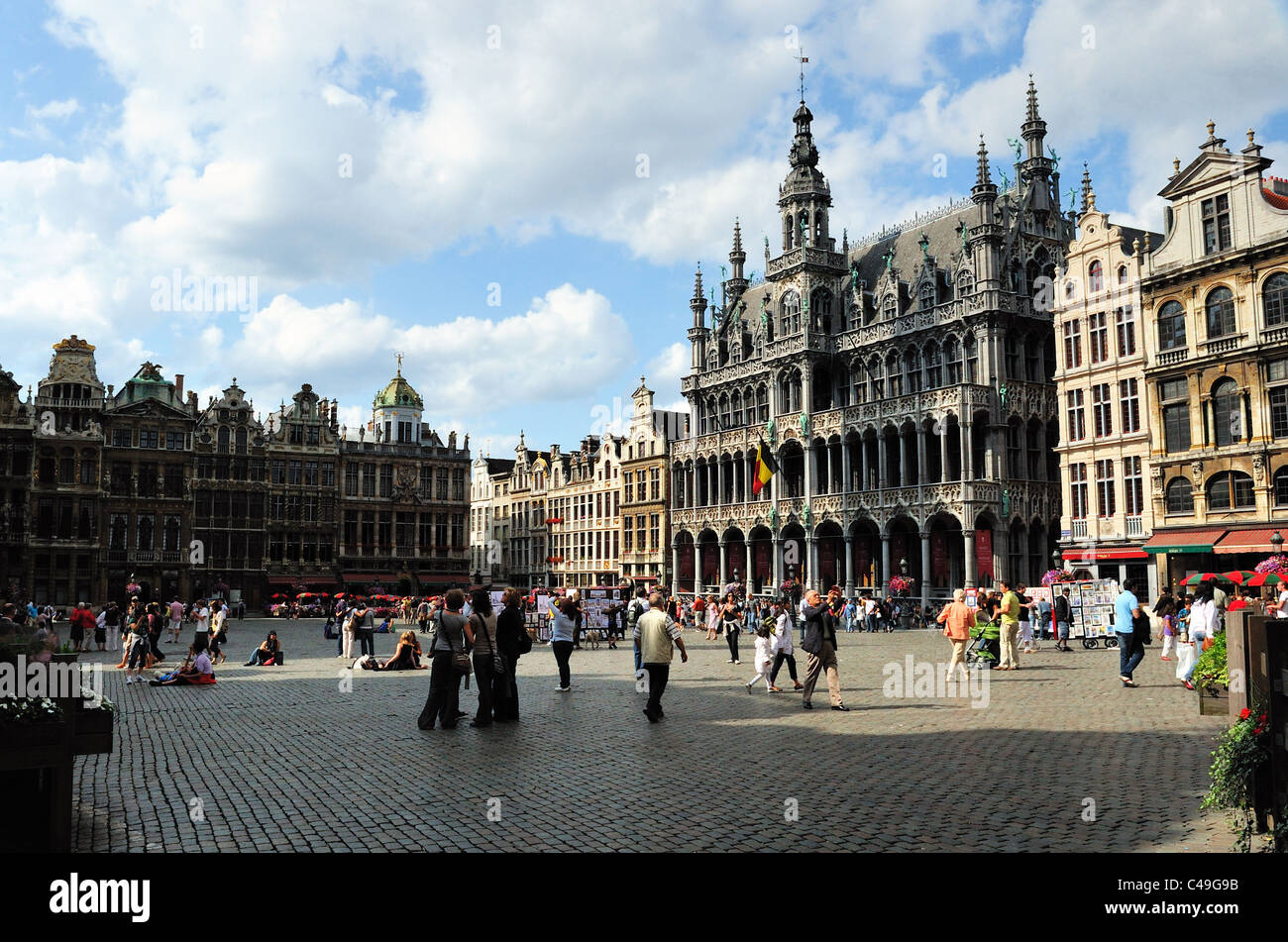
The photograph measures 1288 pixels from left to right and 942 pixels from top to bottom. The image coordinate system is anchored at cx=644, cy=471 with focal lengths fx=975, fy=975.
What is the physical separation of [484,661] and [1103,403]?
119 ft

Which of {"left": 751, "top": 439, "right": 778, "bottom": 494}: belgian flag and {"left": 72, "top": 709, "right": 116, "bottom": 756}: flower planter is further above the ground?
{"left": 751, "top": 439, "right": 778, "bottom": 494}: belgian flag

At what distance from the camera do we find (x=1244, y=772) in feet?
25.3

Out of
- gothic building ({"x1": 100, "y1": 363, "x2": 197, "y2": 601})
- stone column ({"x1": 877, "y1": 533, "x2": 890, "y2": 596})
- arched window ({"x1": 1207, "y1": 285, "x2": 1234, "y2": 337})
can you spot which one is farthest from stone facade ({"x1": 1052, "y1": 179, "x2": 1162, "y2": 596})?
gothic building ({"x1": 100, "y1": 363, "x2": 197, "y2": 601})

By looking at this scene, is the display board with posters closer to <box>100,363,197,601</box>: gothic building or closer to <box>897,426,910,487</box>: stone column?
<box>897,426,910,487</box>: stone column

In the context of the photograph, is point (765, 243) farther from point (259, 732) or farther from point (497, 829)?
point (497, 829)

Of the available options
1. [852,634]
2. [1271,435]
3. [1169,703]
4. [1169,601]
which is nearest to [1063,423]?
[1271,435]

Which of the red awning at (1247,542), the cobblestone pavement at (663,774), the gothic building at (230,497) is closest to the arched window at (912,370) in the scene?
the red awning at (1247,542)

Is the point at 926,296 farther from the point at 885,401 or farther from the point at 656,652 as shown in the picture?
the point at 656,652

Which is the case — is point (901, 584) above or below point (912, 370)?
below

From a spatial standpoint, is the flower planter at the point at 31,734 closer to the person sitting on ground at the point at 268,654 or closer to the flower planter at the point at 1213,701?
the flower planter at the point at 1213,701

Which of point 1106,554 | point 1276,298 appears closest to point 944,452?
point 1106,554

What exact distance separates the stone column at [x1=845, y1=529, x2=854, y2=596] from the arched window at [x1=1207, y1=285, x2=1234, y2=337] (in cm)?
2182

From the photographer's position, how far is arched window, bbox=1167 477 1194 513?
3750 cm

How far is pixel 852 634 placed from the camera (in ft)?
132
